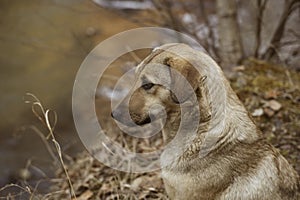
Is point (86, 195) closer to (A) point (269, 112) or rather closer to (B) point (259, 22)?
(A) point (269, 112)

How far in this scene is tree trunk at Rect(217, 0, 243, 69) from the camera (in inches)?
271

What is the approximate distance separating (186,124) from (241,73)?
2688 millimetres

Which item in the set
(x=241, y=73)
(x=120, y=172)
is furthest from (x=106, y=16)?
Answer: (x=120, y=172)

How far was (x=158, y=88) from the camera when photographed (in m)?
3.90

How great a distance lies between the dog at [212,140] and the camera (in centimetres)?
379

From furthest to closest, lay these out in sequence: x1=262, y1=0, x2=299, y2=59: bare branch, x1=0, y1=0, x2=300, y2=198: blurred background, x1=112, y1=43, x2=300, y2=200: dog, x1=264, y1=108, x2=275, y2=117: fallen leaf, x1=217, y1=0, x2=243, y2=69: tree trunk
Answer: x1=0, y1=0, x2=300, y2=198: blurred background < x1=217, y1=0, x2=243, y2=69: tree trunk < x1=262, y1=0, x2=299, y2=59: bare branch < x1=264, y1=108, x2=275, y2=117: fallen leaf < x1=112, y1=43, x2=300, y2=200: dog

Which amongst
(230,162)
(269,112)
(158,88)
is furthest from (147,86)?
(269,112)

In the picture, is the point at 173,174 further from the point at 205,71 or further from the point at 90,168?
the point at 90,168

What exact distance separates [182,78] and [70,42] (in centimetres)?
755

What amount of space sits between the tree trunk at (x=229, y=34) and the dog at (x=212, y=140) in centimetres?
305

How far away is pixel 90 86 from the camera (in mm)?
7219

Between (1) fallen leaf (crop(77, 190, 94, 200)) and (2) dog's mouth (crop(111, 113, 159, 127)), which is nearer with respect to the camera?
(2) dog's mouth (crop(111, 113, 159, 127))

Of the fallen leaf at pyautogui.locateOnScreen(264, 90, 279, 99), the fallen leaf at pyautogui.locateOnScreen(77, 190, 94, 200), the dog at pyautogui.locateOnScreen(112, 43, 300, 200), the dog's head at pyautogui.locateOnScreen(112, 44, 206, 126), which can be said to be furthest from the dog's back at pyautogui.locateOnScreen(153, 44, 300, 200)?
the fallen leaf at pyautogui.locateOnScreen(264, 90, 279, 99)

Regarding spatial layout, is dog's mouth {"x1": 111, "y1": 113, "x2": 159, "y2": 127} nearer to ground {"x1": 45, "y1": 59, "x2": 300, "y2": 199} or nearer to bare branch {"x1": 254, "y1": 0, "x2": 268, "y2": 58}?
ground {"x1": 45, "y1": 59, "x2": 300, "y2": 199}
